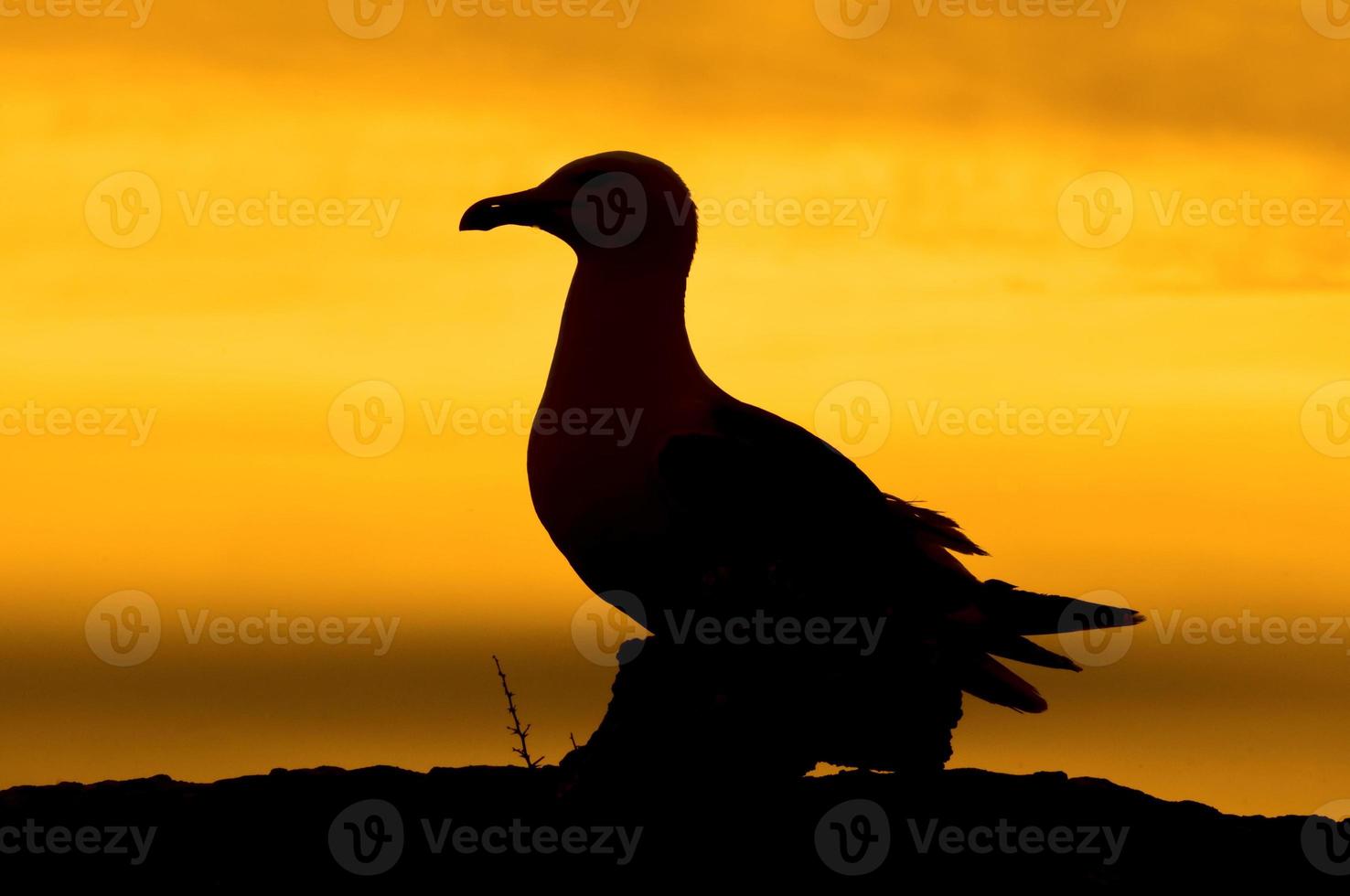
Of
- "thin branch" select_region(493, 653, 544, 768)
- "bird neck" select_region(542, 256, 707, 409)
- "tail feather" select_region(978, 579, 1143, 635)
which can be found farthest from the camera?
"tail feather" select_region(978, 579, 1143, 635)

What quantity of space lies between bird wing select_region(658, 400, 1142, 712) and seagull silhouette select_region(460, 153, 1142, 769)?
11mm

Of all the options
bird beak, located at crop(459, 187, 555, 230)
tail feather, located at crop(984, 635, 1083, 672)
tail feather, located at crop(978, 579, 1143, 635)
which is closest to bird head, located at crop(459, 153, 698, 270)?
bird beak, located at crop(459, 187, 555, 230)

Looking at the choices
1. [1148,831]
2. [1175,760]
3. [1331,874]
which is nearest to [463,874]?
[1148,831]

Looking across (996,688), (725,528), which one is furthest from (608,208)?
(996,688)

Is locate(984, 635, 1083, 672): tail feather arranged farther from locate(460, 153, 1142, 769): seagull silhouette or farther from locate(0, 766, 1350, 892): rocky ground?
locate(0, 766, 1350, 892): rocky ground

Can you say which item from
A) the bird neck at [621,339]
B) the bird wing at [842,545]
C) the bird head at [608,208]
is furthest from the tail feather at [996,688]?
the bird head at [608,208]

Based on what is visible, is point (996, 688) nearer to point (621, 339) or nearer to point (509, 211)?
point (621, 339)

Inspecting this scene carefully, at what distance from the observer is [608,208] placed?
32.9ft

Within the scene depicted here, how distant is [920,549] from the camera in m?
10.2

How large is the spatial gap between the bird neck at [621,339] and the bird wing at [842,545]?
1.25 ft

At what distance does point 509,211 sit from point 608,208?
562 mm

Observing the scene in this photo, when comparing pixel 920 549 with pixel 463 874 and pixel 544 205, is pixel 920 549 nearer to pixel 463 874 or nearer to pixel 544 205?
pixel 544 205

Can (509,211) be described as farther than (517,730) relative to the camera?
Yes

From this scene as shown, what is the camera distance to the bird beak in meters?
10.1
